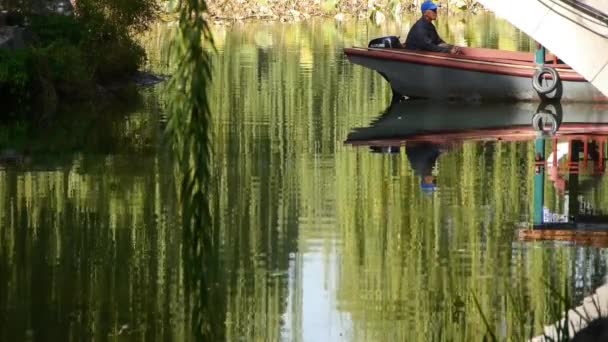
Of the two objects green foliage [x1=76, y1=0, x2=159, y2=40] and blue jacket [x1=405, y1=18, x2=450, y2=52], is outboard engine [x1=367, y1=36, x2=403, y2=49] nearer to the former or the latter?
blue jacket [x1=405, y1=18, x2=450, y2=52]

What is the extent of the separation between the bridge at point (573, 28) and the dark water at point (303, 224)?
3.20 feet

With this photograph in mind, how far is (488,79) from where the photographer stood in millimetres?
22609

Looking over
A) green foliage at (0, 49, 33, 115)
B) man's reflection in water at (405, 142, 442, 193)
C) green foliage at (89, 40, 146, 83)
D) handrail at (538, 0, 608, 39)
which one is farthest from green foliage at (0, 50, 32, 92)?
handrail at (538, 0, 608, 39)

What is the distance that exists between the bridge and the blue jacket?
476 centimetres

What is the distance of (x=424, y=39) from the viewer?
2320 centimetres

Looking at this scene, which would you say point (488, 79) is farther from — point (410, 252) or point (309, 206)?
point (410, 252)

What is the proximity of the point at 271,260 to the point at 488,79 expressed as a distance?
12.1 metres

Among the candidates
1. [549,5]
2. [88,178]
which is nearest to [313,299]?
[88,178]

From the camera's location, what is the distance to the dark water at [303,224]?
9289mm

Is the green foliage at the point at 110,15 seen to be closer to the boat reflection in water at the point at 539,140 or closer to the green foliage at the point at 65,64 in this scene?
the green foliage at the point at 65,64

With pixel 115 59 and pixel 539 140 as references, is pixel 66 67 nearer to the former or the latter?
pixel 115 59

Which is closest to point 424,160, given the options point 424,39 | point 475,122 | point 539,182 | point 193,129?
point 539,182

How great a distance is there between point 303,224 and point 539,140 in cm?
640

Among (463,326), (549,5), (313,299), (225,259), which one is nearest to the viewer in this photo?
(463,326)
